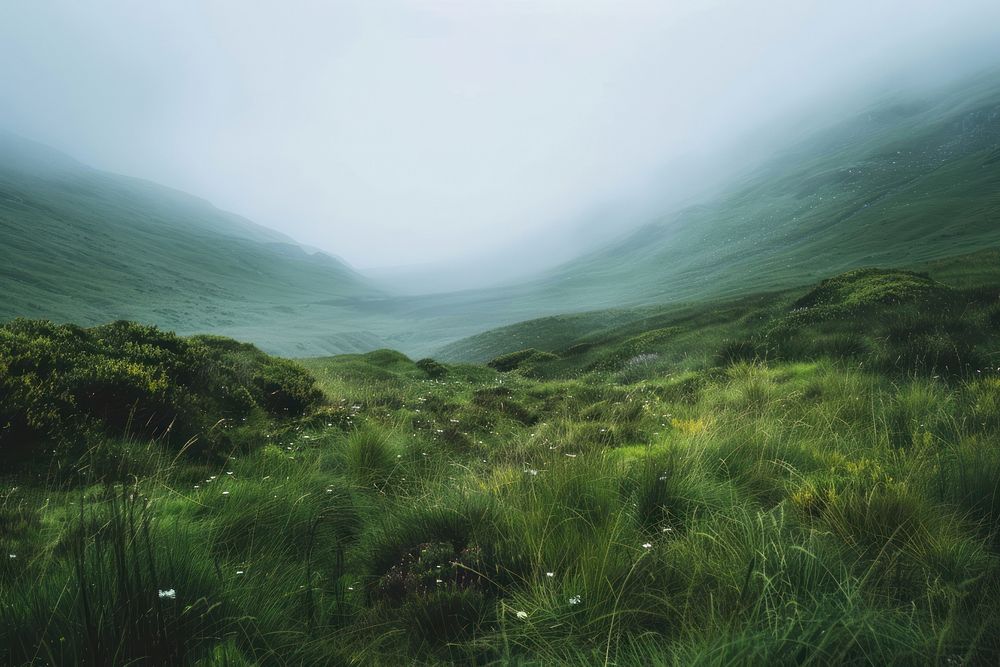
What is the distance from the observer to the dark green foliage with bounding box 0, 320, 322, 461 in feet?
20.7

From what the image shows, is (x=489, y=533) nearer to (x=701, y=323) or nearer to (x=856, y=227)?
(x=701, y=323)

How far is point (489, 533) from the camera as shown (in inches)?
156

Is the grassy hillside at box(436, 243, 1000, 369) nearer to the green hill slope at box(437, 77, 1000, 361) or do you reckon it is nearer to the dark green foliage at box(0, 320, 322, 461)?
the green hill slope at box(437, 77, 1000, 361)

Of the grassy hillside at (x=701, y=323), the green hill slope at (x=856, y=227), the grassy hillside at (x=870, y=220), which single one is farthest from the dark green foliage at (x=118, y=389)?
the grassy hillside at (x=870, y=220)

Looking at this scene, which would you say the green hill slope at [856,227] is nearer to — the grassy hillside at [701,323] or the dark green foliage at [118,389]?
the grassy hillside at [701,323]

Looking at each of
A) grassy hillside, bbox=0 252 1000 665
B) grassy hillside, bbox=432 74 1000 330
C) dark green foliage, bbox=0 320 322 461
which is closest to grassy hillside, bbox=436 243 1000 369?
grassy hillside, bbox=0 252 1000 665

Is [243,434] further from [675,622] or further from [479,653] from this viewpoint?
[675,622]

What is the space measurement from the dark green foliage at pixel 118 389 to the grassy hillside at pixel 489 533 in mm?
44

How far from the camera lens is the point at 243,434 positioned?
8242 mm

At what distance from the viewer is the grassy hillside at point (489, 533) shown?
2.45 m

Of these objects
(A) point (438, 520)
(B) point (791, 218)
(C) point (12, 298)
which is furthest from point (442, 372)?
(C) point (12, 298)

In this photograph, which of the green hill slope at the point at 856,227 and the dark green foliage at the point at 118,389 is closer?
the dark green foliage at the point at 118,389

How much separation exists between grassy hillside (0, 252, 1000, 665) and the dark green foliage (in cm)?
4

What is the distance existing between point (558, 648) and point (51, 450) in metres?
7.02
